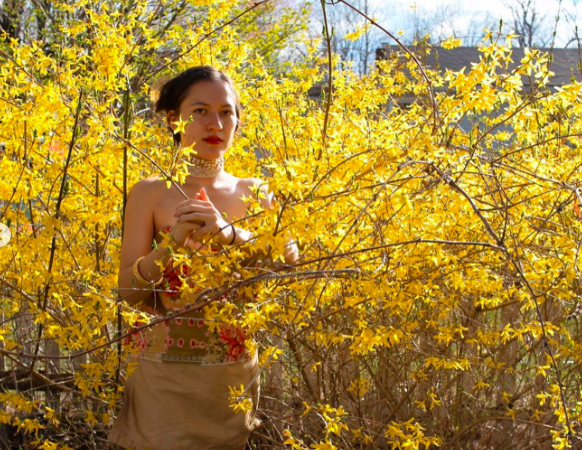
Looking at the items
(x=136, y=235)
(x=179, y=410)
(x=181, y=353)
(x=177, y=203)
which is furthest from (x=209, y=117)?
(x=179, y=410)

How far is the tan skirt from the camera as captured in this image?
2.11 metres

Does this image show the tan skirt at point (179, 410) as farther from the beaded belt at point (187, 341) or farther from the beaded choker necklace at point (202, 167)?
the beaded choker necklace at point (202, 167)

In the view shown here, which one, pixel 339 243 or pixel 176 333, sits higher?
pixel 339 243

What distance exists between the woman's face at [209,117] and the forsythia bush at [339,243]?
137 millimetres

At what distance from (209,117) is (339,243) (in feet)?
1.84

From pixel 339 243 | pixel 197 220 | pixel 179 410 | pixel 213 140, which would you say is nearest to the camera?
pixel 197 220

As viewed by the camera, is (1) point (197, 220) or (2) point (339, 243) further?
(2) point (339, 243)

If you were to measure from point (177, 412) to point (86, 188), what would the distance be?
0.98m

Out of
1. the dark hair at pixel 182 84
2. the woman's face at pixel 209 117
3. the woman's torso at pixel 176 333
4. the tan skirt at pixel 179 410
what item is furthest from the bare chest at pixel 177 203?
the tan skirt at pixel 179 410

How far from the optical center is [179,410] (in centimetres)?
211

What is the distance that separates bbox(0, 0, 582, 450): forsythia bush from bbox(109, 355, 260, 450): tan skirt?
8 centimetres

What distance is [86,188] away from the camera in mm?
2707

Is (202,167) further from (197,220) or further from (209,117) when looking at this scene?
(197,220)

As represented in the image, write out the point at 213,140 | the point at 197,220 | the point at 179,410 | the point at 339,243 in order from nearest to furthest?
the point at 197,220 → the point at 339,243 → the point at 179,410 → the point at 213,140
